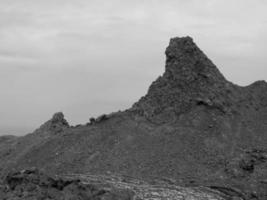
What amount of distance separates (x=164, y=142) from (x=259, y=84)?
30.7 feet

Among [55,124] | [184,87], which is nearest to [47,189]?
[184,87]

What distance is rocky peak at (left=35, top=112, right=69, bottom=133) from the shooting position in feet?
134

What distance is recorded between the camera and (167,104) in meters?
35.7

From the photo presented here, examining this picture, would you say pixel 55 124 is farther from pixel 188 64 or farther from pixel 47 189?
pixel 47 189

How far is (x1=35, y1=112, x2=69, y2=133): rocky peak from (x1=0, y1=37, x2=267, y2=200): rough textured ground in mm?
1359

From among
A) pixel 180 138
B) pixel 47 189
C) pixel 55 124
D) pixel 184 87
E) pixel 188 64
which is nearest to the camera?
pixel 47 189

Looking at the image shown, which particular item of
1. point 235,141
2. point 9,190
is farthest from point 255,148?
point 9,190

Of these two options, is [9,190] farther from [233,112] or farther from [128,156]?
[233,112]

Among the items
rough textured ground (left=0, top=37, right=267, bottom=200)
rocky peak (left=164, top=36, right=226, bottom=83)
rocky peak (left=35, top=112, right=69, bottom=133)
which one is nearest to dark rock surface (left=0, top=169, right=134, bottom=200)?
rough textured ground (left=0, top=37, right=267, bottom=200)

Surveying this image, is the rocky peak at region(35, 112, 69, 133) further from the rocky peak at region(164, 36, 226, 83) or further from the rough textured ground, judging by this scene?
the rocky peak at region(164, 36, 226, 83)

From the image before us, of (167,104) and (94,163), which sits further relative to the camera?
(167,104)

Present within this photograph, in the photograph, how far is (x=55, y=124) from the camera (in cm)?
4131

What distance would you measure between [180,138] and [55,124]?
1190cm

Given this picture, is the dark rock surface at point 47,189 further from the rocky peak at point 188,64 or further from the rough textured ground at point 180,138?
the rocky peak at point 188,64
